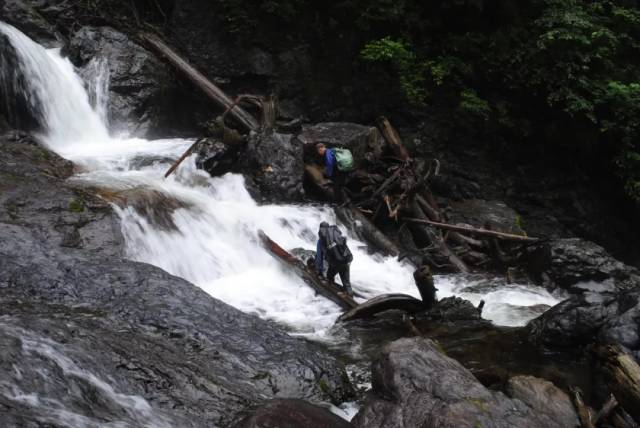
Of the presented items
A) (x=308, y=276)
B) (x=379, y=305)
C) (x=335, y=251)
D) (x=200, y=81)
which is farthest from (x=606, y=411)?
(x=200, y=81)

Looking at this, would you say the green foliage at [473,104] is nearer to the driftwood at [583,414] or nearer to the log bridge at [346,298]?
the log bridge at [346,298]

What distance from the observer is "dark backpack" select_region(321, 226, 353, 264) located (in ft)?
28.2

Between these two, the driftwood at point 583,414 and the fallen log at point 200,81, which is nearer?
the driftwood at point 583,414

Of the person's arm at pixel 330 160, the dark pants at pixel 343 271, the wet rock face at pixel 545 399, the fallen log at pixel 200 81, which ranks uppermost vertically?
the fallen log at pixel 200 81

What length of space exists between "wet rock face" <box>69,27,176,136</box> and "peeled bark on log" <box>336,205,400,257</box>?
18.3 feet

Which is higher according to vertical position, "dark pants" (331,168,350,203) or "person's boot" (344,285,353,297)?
"dark pants" (331,168,350,203)

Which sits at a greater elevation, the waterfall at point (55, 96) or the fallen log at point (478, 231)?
the waterfall at point (55, 96)

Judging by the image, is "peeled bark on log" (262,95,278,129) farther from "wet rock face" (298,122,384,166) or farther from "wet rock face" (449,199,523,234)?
"wet rock face" (449,199,523,234)

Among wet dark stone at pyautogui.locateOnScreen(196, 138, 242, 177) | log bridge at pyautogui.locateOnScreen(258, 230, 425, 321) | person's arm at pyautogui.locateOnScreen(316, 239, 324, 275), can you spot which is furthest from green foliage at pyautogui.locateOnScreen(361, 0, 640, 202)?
person's arm at pyautogui.locateOnScreen(316, 239, 324, 275)

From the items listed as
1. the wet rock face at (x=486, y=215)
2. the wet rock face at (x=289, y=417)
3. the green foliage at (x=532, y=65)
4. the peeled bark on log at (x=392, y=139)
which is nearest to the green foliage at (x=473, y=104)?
the green foliage at (x=532, y=65)

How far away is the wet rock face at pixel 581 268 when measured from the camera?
404 inches

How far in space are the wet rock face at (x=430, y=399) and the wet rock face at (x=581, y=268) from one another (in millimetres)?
6423

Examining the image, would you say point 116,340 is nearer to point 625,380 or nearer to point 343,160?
point 625,380

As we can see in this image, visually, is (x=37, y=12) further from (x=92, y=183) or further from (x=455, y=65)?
(x=455, y=65)
